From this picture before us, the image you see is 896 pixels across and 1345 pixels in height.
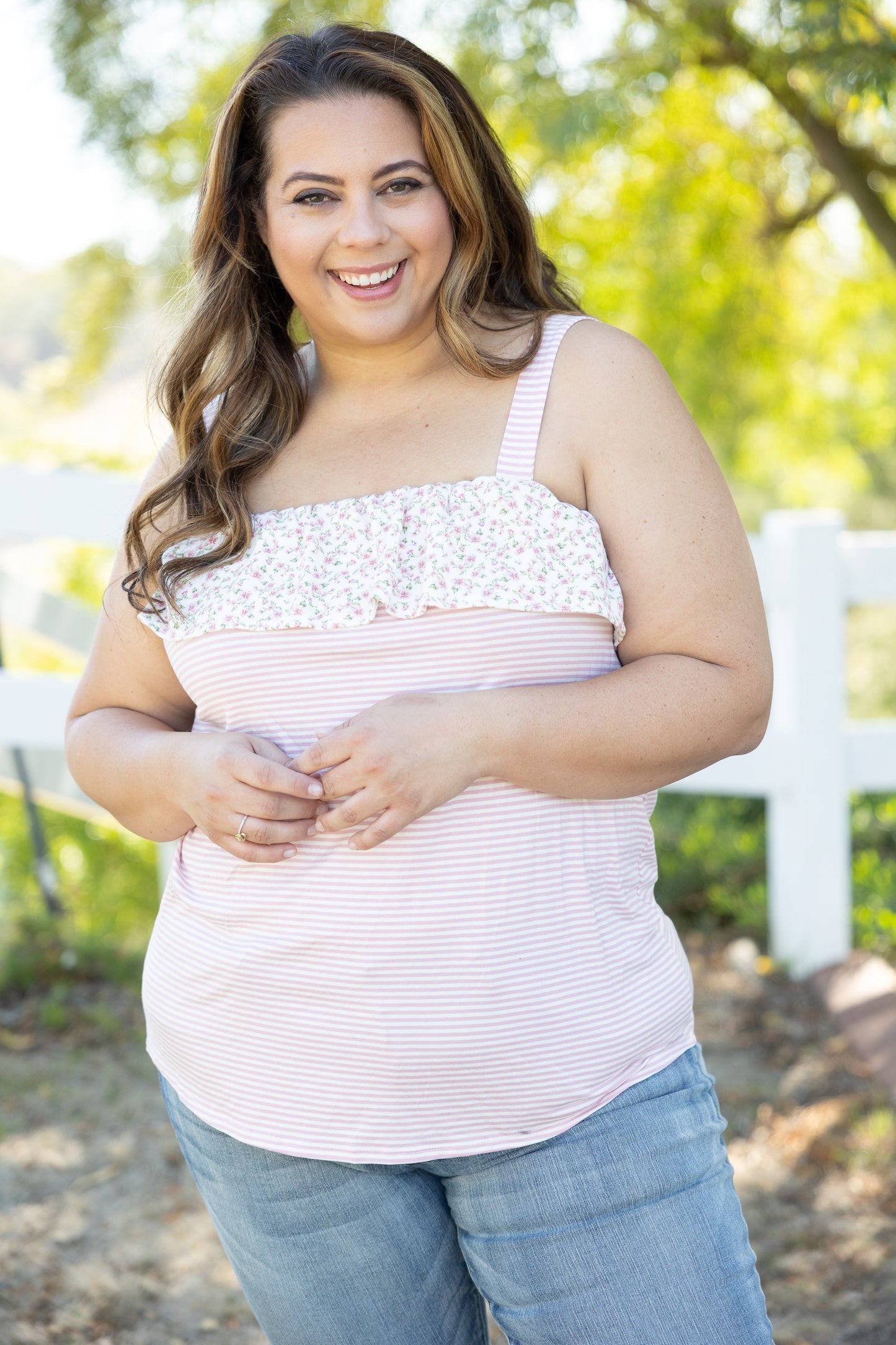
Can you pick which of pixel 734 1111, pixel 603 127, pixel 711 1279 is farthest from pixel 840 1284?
pixel 603 127

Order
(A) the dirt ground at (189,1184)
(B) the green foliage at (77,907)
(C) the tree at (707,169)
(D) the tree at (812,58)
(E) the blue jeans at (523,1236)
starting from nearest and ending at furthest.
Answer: (E) the blue jeans at (523,1236) → (A) the dirt ground at (189,1184) → (D) the tree at (812,58) → (C) the tree at (707,169) → (B) the green foliage at (77,907)

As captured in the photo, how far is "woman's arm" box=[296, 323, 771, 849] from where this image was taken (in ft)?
4.30

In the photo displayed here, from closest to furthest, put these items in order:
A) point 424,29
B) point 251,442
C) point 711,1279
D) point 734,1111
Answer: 1. point 711,1279
2. point 251,442
3. point 734,1111
4. point 424,29

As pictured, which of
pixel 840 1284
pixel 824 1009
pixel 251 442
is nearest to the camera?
pixel 251 442

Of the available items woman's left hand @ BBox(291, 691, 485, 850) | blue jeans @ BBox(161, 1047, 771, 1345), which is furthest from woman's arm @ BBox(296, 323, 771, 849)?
blue jeans @ BBox(161, 1047, 771, 1345)

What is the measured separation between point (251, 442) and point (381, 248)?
0.29m

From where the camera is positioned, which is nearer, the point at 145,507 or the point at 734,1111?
the point at 145,507

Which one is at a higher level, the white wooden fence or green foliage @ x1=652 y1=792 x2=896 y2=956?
the white wooden fence

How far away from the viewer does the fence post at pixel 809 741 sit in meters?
3.43

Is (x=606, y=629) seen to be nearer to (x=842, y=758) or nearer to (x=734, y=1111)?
(x=734, y=1111)

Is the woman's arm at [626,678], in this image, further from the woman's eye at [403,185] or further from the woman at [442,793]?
the woman's eye at [403,185]

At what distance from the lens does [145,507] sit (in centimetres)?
162

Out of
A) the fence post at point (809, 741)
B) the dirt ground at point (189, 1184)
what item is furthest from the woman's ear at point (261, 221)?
the fence post at point (809, 741)

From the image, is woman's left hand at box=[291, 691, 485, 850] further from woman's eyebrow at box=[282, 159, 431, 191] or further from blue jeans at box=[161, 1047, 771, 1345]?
woman's eyebrow at box=[282, 159, 431, 191]
